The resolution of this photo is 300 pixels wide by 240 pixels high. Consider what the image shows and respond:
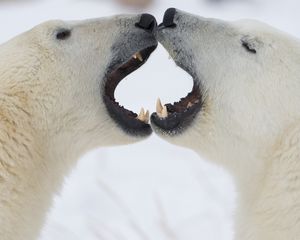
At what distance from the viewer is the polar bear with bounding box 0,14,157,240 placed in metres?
3.56

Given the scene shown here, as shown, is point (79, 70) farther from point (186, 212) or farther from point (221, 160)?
point (186, 212)

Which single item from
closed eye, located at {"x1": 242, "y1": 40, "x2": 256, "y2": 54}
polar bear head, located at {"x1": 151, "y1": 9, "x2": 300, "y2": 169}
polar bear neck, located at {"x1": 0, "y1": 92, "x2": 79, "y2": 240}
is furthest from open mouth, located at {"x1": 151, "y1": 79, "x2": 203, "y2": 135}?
polar bear neck, located at {"x1": 0, "y1": 92, "x2": 79, "y2": 240}

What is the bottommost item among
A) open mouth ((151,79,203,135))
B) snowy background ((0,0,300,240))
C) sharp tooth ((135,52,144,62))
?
snowy background ((0,0,300,240))

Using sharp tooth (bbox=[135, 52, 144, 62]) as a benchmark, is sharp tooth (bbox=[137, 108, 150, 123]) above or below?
below

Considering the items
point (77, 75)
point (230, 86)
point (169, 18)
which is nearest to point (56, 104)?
point (77, 75)

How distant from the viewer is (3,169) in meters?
3.49

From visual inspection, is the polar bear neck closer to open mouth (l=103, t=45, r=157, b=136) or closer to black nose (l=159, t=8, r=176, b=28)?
open mouth (l=103, t=45, r=157, b=136)

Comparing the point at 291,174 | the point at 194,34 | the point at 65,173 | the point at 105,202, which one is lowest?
the point at 105,202

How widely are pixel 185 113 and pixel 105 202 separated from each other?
8.99 ft

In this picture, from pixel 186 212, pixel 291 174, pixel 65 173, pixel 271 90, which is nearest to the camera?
pixel 291 174

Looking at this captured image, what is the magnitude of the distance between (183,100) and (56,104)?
61 cm

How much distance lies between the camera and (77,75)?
12.8 feet

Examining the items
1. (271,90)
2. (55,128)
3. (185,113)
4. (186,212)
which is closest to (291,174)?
(271,90)

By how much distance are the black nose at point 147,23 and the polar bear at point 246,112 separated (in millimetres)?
51
